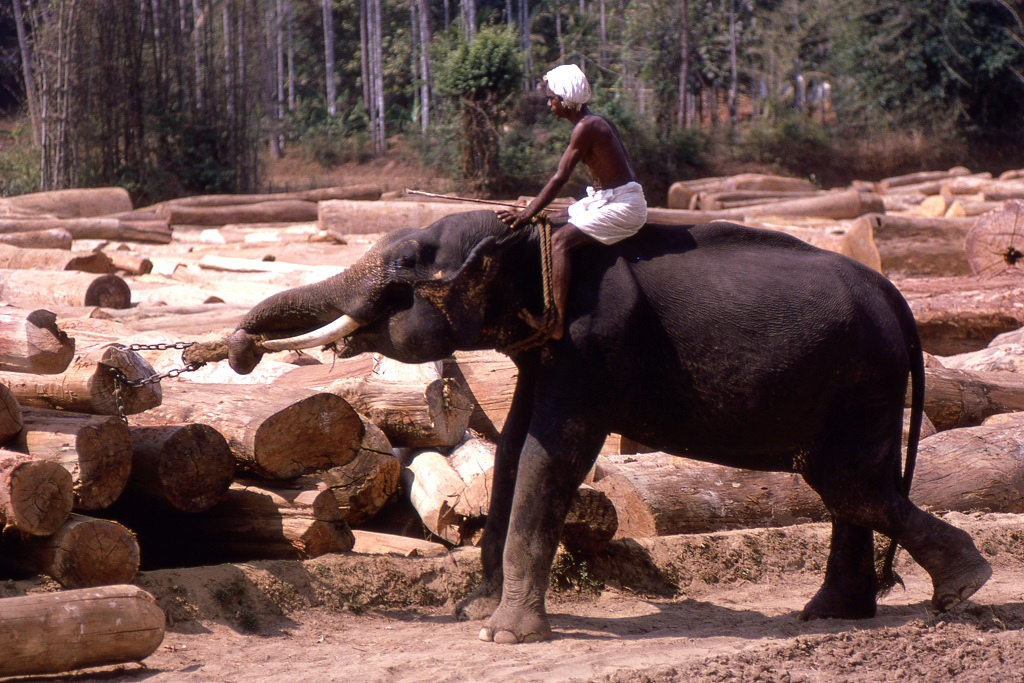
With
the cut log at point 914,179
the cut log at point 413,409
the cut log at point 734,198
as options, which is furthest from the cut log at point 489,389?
the cut log at point 914,179

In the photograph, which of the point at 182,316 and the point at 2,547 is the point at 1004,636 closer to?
the point at 2,547

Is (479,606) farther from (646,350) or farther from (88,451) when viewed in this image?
(88,451)

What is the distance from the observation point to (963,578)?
557 centimetres

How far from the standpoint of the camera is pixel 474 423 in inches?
314

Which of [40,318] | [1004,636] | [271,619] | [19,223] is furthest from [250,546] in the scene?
[19,223]

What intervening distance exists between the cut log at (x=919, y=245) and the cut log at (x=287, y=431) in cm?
904

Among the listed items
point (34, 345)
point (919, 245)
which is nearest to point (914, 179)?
point (919, 245)

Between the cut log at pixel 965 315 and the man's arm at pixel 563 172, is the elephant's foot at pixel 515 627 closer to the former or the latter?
the man's arm at pixel 563 172

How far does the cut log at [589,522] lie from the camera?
6.12 meters

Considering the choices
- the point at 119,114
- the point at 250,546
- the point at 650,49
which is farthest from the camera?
the point at 650,49

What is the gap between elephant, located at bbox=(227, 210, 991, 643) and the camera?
5.30 meters

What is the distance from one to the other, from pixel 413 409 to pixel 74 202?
16.3 metres

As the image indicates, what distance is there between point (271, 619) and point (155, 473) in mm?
900

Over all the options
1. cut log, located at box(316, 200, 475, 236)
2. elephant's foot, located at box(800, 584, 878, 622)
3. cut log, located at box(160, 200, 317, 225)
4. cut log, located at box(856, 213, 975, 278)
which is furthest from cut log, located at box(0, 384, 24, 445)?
cut log, located at box(160, 200, 317, 225)
